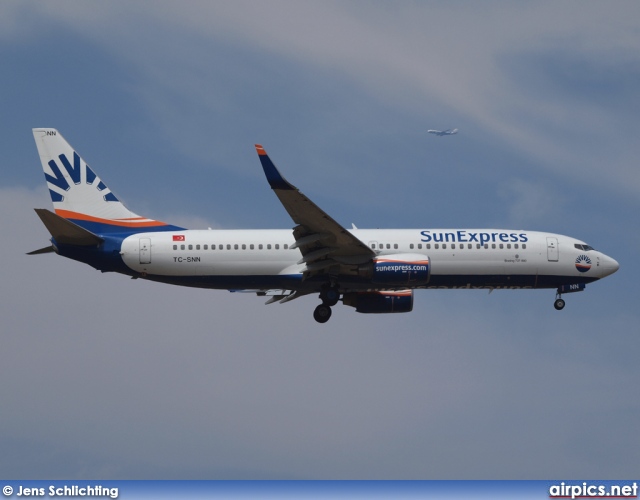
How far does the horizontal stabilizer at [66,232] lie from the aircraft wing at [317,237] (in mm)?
10885

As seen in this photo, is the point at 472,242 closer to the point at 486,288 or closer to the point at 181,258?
the point at 486,288

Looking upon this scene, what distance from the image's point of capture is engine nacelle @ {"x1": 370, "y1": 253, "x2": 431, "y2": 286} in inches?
2579

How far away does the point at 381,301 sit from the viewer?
70.4 meters

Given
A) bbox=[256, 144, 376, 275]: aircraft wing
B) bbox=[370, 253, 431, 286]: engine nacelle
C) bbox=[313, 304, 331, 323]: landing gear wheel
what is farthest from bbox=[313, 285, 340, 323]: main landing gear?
bbox=[370, 253, 431, 286]: engine nacelle

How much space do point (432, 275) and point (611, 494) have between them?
2335 cm

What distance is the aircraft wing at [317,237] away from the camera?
202 feet

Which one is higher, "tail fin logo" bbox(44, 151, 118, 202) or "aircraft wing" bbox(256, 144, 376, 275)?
"tail fin logo" bbox(44, 151, 118, 202)

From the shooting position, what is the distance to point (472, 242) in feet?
224

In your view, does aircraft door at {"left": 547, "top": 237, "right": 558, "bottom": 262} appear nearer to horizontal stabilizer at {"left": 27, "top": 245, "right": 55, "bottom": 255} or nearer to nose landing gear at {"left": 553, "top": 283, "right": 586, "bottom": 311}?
nose landing gear at {"left": 553, "top": 283, "right": 586, "bottom": 311}

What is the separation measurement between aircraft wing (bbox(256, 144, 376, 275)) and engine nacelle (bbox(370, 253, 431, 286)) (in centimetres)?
80

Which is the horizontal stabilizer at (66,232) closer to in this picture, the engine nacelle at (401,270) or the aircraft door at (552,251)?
the engine nacelle at (401,270)

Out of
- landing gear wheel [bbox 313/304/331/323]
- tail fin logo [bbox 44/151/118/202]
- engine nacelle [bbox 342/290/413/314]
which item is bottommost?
landing gear wheel [bbox 313/304/331/323]

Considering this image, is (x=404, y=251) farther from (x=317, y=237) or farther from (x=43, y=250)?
(x=43, y=250)

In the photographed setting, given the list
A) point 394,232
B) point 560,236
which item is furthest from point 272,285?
point 560,236
